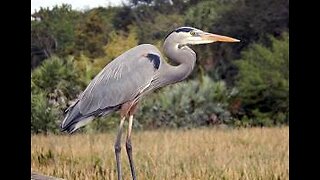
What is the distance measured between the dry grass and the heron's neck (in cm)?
135

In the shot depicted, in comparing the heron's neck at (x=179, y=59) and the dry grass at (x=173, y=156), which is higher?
the heron's neck at (x=179, y=59)

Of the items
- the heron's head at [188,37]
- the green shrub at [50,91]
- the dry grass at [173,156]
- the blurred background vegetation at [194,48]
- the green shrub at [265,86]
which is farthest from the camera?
the green shrub at [265,86]

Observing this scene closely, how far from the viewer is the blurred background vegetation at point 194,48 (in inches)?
313

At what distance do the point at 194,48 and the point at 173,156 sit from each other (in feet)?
4.99

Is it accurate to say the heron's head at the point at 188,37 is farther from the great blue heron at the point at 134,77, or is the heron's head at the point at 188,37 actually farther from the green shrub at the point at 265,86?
the green shrub at the point at 265,86

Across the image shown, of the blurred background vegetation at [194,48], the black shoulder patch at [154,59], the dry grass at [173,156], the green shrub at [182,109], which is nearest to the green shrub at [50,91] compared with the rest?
the blurred background vegetation at [194,48]

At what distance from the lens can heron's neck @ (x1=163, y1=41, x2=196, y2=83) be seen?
2.61 m

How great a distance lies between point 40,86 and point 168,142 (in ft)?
7.37

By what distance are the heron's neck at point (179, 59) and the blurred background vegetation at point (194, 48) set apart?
2.74 metres

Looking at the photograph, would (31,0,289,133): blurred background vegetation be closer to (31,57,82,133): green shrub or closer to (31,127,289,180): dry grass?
(31,57,82,133): green shrub

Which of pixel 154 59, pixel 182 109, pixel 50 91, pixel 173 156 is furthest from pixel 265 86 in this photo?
pixel 154 59
